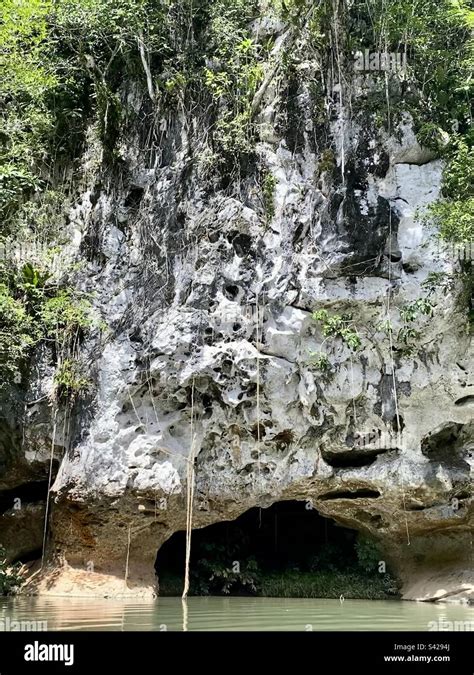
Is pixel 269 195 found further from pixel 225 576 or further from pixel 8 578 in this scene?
pixel 8 578

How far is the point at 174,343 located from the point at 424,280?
150 inches

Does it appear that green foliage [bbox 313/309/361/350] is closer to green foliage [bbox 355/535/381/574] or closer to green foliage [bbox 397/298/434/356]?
green foliage [bbox 397/298/434/356]

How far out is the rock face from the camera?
10836 millimetres

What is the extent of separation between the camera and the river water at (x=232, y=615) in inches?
279

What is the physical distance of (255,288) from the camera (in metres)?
11.2

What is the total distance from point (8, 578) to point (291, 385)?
202 inches

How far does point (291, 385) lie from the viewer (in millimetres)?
10992

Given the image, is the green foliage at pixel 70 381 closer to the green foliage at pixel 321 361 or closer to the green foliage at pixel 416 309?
the green foliage at pixel 321 361

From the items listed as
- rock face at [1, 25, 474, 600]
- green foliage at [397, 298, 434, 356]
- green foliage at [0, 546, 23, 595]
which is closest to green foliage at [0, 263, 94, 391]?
rock face at [1, 25, 474, 600]

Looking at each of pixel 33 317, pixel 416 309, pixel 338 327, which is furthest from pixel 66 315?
pixel 416 309

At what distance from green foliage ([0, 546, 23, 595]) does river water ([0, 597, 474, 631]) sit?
41 centimetres

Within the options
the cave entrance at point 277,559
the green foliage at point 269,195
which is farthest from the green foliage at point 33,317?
the cave entrance at point 277,559
